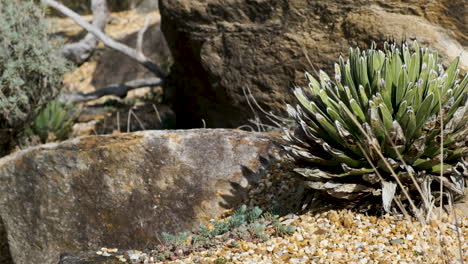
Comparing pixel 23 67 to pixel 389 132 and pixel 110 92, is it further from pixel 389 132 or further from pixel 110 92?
pixel 389 132

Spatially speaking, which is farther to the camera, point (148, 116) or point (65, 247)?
point (148, 116)

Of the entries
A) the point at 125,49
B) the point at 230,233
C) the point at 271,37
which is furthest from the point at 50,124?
the point at 230,233

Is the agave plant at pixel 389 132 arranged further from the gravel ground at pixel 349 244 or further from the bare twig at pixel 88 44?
the bare twig at pixel 88 44

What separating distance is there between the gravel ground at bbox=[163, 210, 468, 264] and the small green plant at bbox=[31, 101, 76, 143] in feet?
16.7

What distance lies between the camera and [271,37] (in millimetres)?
6707

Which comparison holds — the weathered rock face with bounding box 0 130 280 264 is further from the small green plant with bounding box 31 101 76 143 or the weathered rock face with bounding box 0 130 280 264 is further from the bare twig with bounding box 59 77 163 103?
the bare twig with bounding box 59 77 163 103

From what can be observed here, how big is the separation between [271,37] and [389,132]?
3152 mm

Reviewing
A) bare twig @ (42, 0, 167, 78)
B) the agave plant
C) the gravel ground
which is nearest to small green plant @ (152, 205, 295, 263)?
the gravel ground

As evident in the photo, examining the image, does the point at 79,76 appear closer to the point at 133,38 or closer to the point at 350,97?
the point at 133,38

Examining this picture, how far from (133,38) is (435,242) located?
11.4 metres

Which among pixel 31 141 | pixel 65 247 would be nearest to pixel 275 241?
pixel 65 247

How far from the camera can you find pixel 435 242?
11.3 ft

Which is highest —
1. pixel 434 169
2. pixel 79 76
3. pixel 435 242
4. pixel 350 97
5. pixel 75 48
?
pixel 350 97

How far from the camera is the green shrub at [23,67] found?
7195 mm
